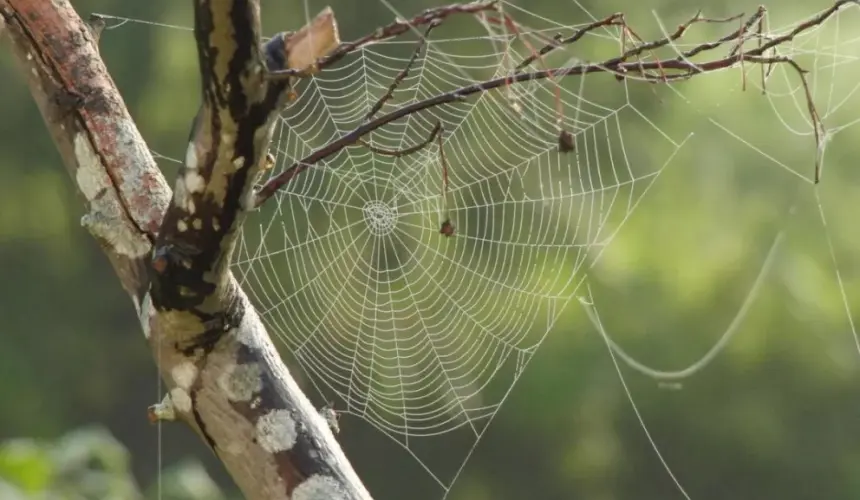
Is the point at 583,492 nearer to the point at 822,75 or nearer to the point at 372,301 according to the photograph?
the point at 372,301

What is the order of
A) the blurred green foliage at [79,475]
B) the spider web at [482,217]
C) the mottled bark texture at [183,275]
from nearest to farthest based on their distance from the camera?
the mottled bark texture at [183,275], the blurred green foliage at [79,475], the spider web at [482,217]

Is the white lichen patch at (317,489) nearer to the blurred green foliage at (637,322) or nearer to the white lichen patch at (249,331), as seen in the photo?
the white lichen patch at (249,331)

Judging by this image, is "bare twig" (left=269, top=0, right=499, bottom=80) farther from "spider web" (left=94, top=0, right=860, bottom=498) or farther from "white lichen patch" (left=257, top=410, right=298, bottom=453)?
"spider web" (left=94, top=0, right=860, bottom=498)

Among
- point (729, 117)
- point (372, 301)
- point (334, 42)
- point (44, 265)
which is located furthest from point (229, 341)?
point (44, 265)

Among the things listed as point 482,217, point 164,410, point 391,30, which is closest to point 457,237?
point 482,217

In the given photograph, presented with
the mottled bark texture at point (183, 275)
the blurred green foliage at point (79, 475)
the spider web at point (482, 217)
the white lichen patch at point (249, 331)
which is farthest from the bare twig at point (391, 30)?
the spider web at point (482, 217)

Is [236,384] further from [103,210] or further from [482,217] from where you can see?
[482,217]
